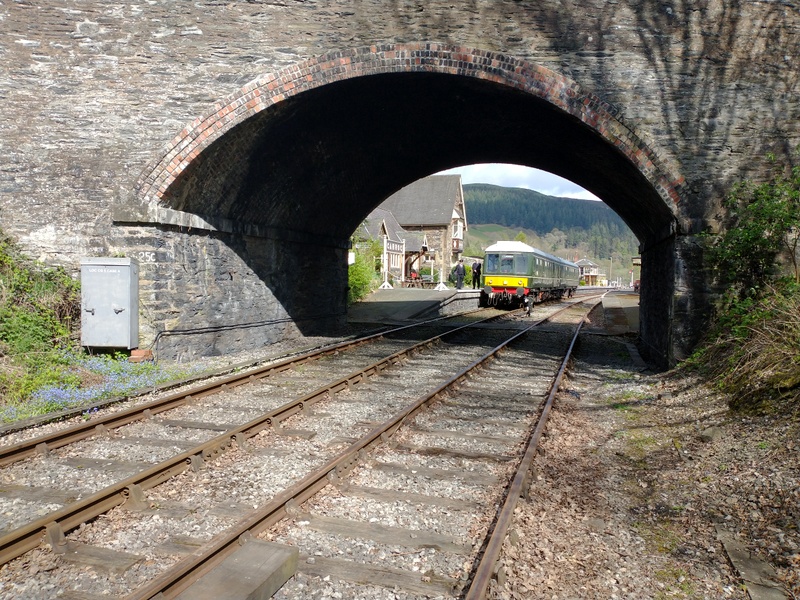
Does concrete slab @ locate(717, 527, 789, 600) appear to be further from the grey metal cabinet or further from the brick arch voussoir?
the grey metal cabinet

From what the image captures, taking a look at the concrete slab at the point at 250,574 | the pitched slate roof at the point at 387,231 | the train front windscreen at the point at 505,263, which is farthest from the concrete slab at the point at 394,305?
the concrete slab at the point at 250,574

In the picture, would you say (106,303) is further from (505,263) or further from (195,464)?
(505,263)

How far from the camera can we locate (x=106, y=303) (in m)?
9.74

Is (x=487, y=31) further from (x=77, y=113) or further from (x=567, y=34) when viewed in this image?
(x=77, y=113)

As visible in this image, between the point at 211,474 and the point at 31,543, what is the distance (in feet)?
5.14

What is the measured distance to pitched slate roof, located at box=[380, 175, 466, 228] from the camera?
57312 millimetres

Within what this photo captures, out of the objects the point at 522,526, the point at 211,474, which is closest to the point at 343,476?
the point at 211,474

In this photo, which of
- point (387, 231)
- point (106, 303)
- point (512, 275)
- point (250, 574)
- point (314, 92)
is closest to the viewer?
point (250, 574)

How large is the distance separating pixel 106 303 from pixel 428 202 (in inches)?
2022

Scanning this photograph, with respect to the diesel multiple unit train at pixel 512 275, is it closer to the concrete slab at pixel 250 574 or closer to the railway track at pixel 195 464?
the railway track at pixel 195 464

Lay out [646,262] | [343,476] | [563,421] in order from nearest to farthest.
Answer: [343,476], [563,421], [646,262]

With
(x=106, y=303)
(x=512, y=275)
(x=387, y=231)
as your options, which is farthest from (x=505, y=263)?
(x=387, y=231)

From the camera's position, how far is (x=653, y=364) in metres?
11.7

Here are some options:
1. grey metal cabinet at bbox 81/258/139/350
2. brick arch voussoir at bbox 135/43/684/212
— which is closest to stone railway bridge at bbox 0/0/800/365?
Answer: brick arch voussoir at bbox 135/43/684/212
